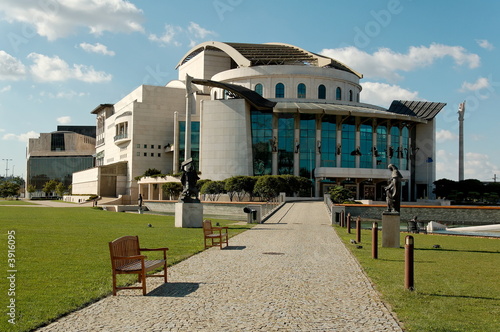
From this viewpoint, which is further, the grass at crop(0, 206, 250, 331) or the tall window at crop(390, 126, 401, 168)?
the tall window at crop(390, 126, 401, 168)

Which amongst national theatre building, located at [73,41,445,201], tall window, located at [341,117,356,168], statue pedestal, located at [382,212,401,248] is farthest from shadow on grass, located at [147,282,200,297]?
tall window, located at [341,117,356,168]

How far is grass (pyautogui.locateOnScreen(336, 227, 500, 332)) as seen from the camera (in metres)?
7.53

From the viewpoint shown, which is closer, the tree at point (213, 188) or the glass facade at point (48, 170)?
the tree at point (213, 188)

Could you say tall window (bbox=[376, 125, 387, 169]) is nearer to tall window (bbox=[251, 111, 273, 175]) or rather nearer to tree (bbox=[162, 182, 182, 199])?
tall window (bbox=[251, 111, 273, 175])

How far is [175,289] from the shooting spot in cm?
957

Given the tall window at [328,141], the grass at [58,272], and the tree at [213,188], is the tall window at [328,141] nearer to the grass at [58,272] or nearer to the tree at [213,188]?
the tree at [213,188]

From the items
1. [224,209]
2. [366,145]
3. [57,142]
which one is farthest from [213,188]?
[57,142]

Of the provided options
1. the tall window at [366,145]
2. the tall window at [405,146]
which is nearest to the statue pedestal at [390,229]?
the tall window at [366,145]

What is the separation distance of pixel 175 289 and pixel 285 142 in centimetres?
6479

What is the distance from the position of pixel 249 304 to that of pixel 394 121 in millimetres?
74584

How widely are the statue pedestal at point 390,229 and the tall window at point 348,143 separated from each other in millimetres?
57007

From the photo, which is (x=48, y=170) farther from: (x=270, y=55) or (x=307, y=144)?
(x=307, y=144)

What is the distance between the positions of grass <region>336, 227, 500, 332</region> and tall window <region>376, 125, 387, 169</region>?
202 feet

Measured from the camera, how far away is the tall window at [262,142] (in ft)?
242
